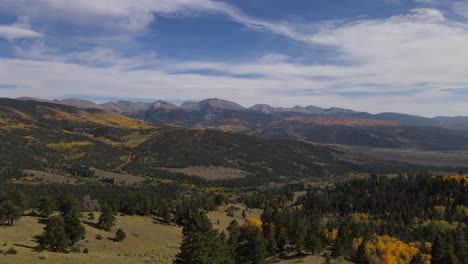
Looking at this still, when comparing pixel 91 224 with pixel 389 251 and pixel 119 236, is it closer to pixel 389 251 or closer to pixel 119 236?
pixel 119 236

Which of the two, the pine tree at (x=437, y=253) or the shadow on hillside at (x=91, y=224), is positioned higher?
the shadow on hillside at (x=91, y=224)

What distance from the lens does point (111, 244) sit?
101000 millimetres

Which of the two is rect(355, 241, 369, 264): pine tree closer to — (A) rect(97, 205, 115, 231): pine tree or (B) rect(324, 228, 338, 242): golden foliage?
Answer: (B) rect(324, 228, 338, 242): golden foliage

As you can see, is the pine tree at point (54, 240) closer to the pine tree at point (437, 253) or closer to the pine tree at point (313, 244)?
the pine tree at point (313, 244)

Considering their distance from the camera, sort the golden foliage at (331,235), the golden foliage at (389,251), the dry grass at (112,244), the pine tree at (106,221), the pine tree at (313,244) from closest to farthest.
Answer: the dry grass at (112,244)
the pine tree at (106,221)
the pine tree at (313,244)
the golden foliage at (389,251)
the golden foliage at (331,235)

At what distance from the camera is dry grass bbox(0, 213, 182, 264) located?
61.5 m

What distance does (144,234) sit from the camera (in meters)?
122

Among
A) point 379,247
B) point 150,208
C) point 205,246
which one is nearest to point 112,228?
point 150,208

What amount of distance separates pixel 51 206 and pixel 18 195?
9.49 m

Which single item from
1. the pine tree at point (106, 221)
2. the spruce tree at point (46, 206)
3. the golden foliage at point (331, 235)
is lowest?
the golden foliage at point (331, 235)

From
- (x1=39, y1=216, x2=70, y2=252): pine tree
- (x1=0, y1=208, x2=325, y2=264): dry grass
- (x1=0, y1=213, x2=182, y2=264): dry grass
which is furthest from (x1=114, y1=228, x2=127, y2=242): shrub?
(x1=39, y1=216, x2=70, y2=252): pine tree

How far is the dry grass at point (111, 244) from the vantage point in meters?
61.5

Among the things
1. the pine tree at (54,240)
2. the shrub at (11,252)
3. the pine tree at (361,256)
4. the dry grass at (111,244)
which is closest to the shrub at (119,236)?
the dry grass at (111,244)

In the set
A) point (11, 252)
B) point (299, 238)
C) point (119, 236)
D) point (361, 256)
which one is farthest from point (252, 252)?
point (11, 252)
